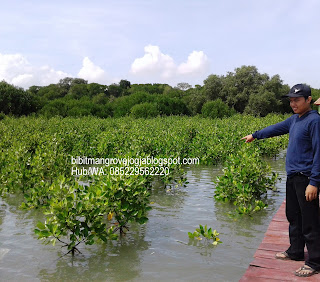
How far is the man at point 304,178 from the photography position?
155 inches

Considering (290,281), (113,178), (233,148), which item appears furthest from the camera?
(233,148)

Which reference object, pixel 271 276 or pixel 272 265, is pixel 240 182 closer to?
pixel 272 265

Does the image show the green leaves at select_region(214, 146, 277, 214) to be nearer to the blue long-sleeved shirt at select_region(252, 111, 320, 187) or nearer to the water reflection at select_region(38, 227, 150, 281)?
the water reflection at select_region(38, 227, 150, 281)

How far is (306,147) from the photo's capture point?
407 centimetres

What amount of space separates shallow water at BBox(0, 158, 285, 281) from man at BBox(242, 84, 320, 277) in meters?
1.18

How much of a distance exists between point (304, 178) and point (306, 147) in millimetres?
338

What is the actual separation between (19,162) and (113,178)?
401cm

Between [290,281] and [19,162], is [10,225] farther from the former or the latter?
[290,281]

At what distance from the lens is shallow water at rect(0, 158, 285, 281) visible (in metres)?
5.03

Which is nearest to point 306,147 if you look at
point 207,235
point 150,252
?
point 207,235

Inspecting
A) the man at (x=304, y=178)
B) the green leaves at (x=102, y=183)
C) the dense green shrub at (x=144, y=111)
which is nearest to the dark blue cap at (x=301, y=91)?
the man at (x=304, y=178)

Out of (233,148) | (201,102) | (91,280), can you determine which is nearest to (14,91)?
(201,102)

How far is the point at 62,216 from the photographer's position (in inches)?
203

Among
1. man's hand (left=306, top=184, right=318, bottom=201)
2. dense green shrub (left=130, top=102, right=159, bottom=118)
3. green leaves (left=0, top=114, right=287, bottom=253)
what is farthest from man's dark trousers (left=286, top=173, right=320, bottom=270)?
dense green shrub (left=130, top=102, right=159, bottom=118)
